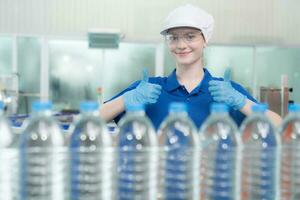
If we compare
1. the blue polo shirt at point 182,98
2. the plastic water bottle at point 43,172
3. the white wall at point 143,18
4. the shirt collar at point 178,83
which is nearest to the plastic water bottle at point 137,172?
the plastic water bottle at point 43,172

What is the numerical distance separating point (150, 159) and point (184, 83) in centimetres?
97

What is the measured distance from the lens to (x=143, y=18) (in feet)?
19.7

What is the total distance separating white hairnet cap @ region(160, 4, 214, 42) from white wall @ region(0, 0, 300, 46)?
14.2 ft

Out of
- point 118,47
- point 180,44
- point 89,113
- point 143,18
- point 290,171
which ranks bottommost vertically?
point 290,171

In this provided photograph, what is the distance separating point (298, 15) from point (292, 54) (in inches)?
22.7

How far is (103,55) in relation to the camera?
19.3 ft

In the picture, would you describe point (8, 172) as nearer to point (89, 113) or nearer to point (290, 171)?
point (89, 113)

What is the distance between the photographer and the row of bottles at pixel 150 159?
784 mm

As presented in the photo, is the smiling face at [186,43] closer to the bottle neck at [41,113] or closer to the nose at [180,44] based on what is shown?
the nose at [180,44]

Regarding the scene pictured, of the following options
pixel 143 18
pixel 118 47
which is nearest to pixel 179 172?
pixel 118 47

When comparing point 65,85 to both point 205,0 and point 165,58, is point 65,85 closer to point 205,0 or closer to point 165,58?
point 165,58

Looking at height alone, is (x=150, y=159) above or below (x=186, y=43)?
below

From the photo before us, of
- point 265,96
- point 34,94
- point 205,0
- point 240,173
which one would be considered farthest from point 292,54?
point 240,173

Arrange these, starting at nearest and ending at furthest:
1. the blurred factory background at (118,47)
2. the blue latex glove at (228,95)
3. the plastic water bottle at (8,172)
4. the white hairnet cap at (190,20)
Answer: the plastic water bottle at (8,172) → the blue latex glove at (228,95) → the white hairnet cap at (190,20) → the blurred factory background at (118,47)
